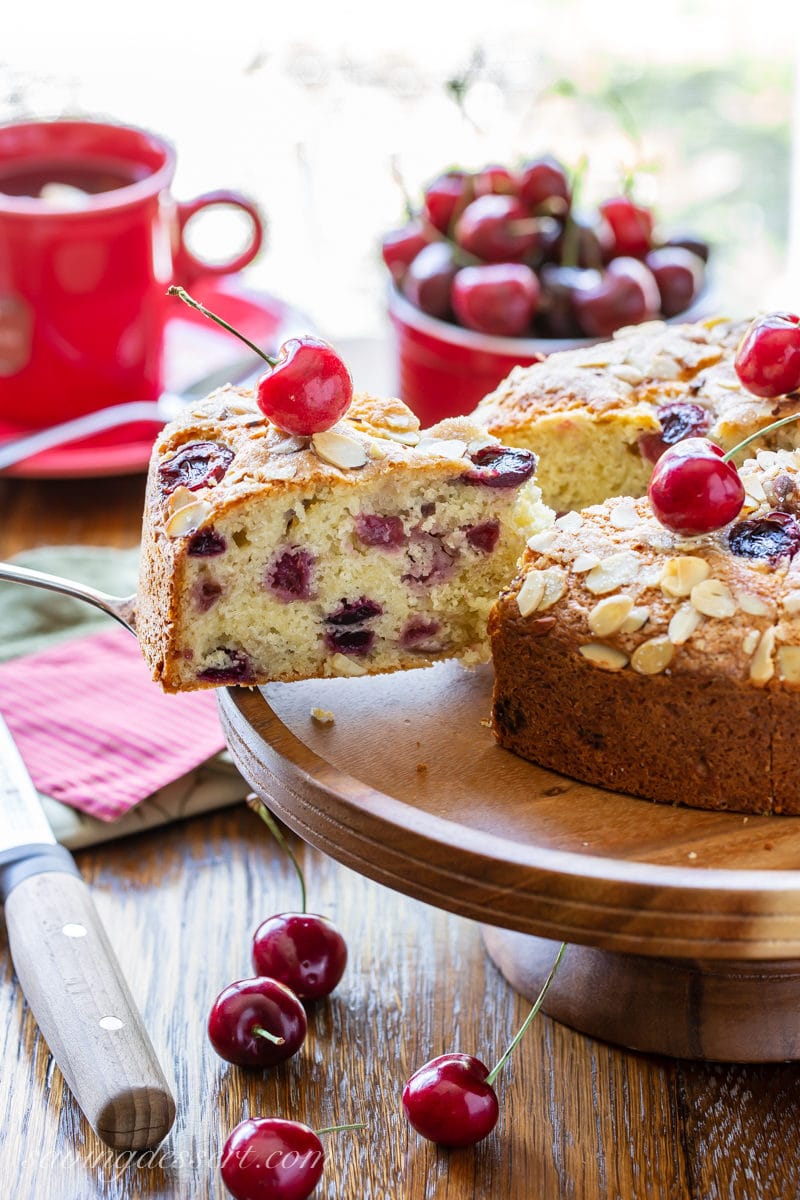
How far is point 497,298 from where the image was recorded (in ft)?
10.3

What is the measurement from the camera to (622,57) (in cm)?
551

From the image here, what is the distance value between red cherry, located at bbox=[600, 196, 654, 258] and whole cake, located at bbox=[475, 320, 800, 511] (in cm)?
72

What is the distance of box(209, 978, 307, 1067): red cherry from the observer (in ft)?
6.88

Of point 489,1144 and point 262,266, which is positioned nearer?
point 489,1144

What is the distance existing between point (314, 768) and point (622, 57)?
4.29 meters

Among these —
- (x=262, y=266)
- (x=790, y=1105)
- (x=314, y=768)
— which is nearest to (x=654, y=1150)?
(x=790, y=1105)

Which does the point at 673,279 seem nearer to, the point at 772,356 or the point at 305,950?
the point at 772,356

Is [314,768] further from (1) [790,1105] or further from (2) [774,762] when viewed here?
(1) [790,1105]

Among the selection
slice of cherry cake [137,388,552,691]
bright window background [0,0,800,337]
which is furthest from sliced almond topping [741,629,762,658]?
bright window background [0,0,800,337]

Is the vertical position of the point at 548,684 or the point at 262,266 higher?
the point at 548,684

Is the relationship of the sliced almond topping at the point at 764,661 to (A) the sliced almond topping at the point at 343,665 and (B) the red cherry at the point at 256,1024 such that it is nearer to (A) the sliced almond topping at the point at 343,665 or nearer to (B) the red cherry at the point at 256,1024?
(A) the sliced almond topping at the point at 343,665

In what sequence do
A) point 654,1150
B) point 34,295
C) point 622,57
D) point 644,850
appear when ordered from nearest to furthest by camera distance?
point 644,850
point 654,1150
point 34,295
point 622,57

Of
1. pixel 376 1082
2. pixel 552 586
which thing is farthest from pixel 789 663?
pixel 376 1082

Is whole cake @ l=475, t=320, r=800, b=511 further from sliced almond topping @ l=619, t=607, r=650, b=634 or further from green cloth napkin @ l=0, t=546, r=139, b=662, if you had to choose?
green cloth napkin @ l=0, t=546, r=139, b=662
